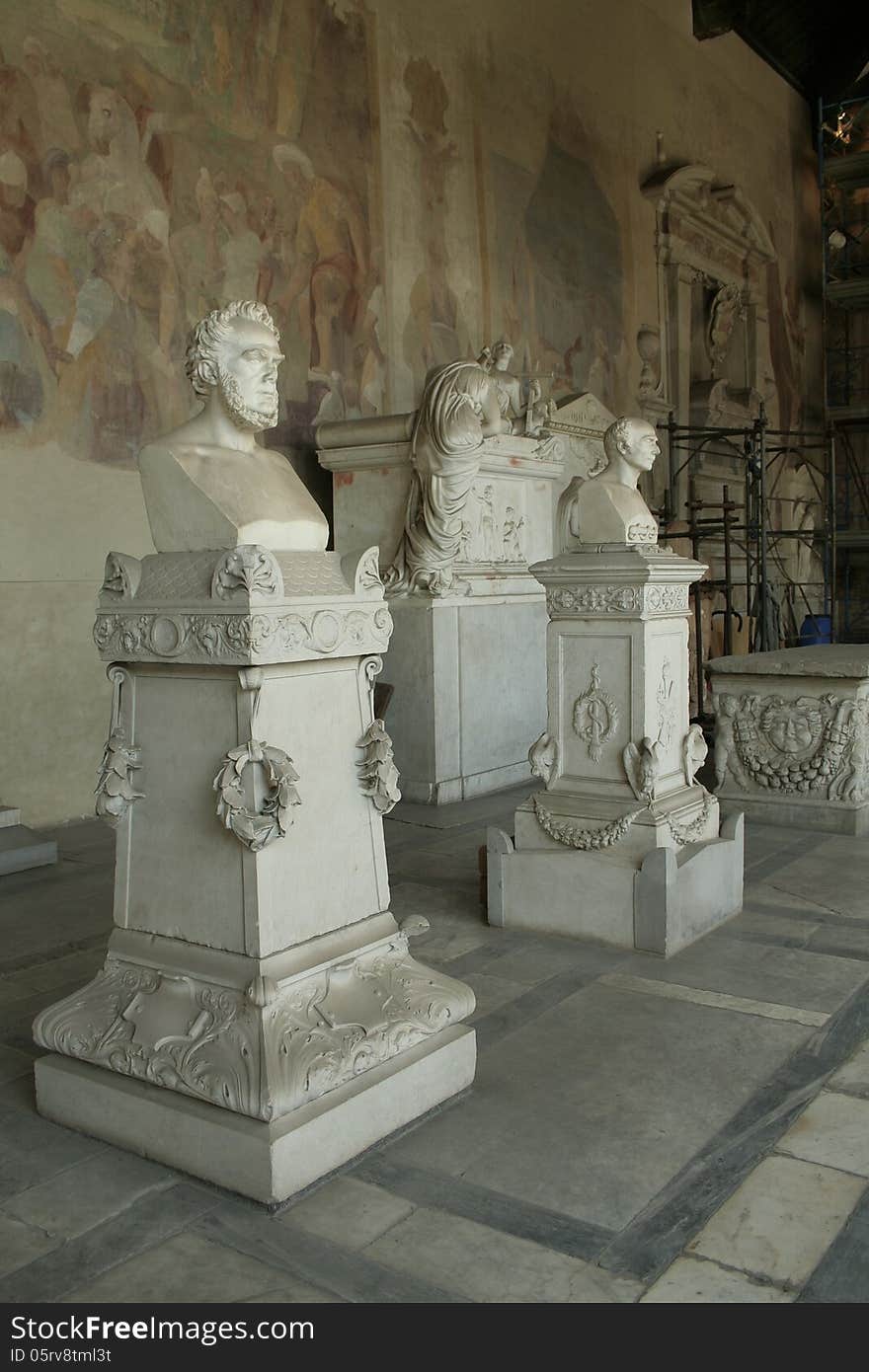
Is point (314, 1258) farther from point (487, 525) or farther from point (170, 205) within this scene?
point (170, 205)

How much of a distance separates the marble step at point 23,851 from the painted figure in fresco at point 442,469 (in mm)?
2779

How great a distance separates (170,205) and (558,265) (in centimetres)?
576

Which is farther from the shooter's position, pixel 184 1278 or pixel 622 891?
pixel 622 891

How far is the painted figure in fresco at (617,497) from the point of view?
5016 millimetres

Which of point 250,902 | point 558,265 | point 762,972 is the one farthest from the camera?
point 558,265

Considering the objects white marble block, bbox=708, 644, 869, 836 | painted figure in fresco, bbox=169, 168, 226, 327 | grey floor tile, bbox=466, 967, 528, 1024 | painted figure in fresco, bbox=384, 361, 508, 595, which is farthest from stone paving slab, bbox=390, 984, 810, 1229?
painted figure in fresco, bbox=169, 168, 226, 327

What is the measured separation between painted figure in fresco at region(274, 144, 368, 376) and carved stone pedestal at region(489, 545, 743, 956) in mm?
4791

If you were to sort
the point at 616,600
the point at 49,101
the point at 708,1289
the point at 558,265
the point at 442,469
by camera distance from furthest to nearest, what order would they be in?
the point at 558,265 < the point at 442,469 < the point at 49,101 < the point at 616,600 < the point at 708,1289

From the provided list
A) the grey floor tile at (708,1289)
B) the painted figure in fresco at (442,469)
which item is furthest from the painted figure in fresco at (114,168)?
the grey floor tile at (708,1289)

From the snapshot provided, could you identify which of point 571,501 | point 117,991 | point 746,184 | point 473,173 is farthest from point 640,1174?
point 746,184

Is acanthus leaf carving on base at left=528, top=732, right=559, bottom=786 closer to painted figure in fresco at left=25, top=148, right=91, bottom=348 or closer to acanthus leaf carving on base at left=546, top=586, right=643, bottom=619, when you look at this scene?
acanthus leaf carving on base at left=546, top=586, right=643, bottom=619

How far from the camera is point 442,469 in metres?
7.64

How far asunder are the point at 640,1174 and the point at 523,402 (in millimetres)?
6701

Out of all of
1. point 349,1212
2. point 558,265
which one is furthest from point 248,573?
point 558,265
